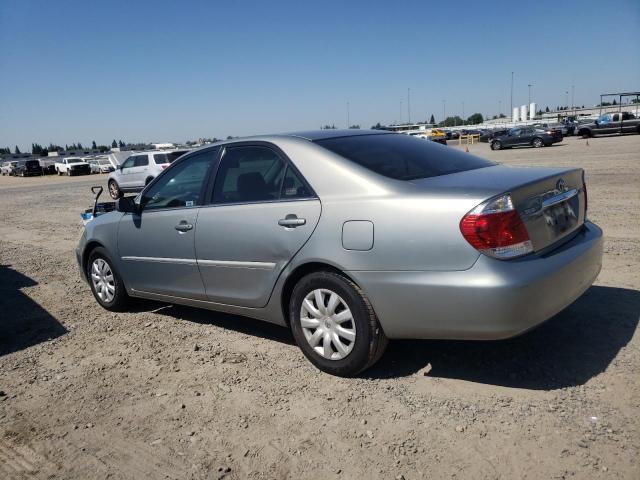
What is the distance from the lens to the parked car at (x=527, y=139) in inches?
1350

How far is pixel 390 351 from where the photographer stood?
406cm

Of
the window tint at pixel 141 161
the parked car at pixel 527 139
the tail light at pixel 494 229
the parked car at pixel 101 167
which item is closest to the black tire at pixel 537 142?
the parked car at pixel 527 139

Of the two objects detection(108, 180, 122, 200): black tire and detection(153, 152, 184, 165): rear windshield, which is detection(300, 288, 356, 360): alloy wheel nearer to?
detection(153, 152, 184, 165): rear windshield

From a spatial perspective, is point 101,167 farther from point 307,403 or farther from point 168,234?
point 307,403

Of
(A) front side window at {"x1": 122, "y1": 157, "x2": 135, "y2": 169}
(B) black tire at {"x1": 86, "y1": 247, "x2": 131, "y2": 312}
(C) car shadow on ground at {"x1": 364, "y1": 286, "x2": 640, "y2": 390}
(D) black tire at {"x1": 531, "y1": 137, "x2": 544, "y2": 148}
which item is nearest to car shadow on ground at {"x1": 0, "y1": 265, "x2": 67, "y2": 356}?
(B) black tire at {"x1": 86, "y1": 247, "x2": 131, "y2": 312}

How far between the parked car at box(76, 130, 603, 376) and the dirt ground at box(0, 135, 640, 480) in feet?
1.36

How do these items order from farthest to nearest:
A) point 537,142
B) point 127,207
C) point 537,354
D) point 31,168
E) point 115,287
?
point 31,168 → point 537,142 → point 115,287 → point 127,207 → point 537,354

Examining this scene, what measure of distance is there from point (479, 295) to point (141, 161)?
21.0 meters

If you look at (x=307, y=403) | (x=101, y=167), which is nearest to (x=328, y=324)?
(x=307, y=403)

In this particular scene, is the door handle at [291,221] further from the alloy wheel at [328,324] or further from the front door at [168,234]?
the front door at [168,234]

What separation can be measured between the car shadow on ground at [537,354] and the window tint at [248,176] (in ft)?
4.98

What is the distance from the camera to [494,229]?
9.74 feet

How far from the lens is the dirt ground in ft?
9.04

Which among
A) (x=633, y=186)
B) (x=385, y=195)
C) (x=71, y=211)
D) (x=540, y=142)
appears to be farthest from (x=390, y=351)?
(x=540, y=142)
